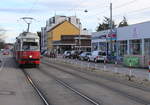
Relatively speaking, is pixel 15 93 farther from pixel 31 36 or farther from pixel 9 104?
pixel 31 36

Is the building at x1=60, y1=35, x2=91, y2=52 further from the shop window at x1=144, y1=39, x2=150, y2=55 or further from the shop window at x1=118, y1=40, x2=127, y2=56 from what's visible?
the shop window at x1=144, y1=39, x2=150, y2=55

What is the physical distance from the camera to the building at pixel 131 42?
153 feet

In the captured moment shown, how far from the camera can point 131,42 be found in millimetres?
53094

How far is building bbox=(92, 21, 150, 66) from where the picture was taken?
46500 mm

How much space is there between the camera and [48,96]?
14.3 metres

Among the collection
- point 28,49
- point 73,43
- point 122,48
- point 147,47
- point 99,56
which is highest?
point 73,43

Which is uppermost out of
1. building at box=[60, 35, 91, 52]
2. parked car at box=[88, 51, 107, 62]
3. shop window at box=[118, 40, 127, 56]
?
building at box=[60, 35, 91, 52]

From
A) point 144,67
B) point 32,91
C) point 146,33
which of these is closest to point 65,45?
point 146,33

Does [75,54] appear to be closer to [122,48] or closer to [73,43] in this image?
[122,48]

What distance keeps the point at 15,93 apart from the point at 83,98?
132 inches

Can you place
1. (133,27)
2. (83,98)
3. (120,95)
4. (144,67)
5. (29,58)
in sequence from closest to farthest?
(83,98)
(120,95)
(29,58)
(144,67)
(133,27)

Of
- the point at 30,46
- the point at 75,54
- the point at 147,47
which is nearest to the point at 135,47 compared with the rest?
the point at 147,47

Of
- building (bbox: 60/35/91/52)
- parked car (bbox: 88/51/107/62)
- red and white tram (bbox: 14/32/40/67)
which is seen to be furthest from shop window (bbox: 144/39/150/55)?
building (bbox: 60/35/91/52)

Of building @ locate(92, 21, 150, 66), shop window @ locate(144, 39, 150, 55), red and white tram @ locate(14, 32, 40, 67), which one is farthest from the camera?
shop window @ locate(144, 39, 150, 55)
